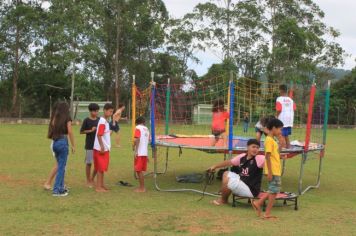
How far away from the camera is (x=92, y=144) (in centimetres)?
934

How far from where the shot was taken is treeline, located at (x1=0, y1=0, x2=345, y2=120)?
42.1m

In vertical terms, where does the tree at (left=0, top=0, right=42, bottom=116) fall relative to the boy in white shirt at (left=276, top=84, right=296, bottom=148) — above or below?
above

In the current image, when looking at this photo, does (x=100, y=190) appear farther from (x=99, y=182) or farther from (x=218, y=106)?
(x=218, y=106)

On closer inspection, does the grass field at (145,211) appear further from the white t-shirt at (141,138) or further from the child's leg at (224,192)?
the white t-shirt at (141,138)

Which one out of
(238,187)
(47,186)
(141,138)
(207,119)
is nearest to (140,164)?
(141,138)

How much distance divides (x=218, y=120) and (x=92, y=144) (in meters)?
2.97

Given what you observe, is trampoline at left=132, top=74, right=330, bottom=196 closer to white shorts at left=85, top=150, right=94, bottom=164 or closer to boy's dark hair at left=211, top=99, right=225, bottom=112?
boy's dark hair at left=211, top=99, right=225, bottom=112

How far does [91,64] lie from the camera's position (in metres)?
45.4

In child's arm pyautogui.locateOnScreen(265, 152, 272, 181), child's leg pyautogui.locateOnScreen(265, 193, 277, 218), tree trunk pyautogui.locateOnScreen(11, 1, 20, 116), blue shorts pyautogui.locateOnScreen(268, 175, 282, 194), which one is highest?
tree trunk pyautogui.locateOnScreen(11, 1, 20, 116)

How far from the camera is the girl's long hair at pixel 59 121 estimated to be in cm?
845

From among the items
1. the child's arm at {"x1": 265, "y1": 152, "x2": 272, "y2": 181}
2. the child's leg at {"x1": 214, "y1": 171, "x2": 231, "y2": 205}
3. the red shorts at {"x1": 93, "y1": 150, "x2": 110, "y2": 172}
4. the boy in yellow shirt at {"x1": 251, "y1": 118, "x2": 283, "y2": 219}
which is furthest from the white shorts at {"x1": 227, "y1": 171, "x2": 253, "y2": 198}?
the red shorts at {"x1": 93, "y1": 150, "x2": 110, "y2": 172}

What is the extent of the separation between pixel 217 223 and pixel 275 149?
1.45m

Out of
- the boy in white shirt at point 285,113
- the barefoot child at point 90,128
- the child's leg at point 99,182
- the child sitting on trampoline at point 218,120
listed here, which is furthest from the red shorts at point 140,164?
the boy in white shirt at point 285,113

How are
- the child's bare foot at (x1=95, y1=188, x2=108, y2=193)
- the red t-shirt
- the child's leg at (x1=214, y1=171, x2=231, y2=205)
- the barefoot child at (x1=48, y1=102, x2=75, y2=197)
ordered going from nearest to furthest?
the child's leg at (x1=214, y1=171, x2=231, y2=205) < the barefoot child at (x1=48, y1=102, x2=75, y2=197) < the child's bare foot at (x1=95, y1=188, x2=108, y2=193) < the red t-shirt
